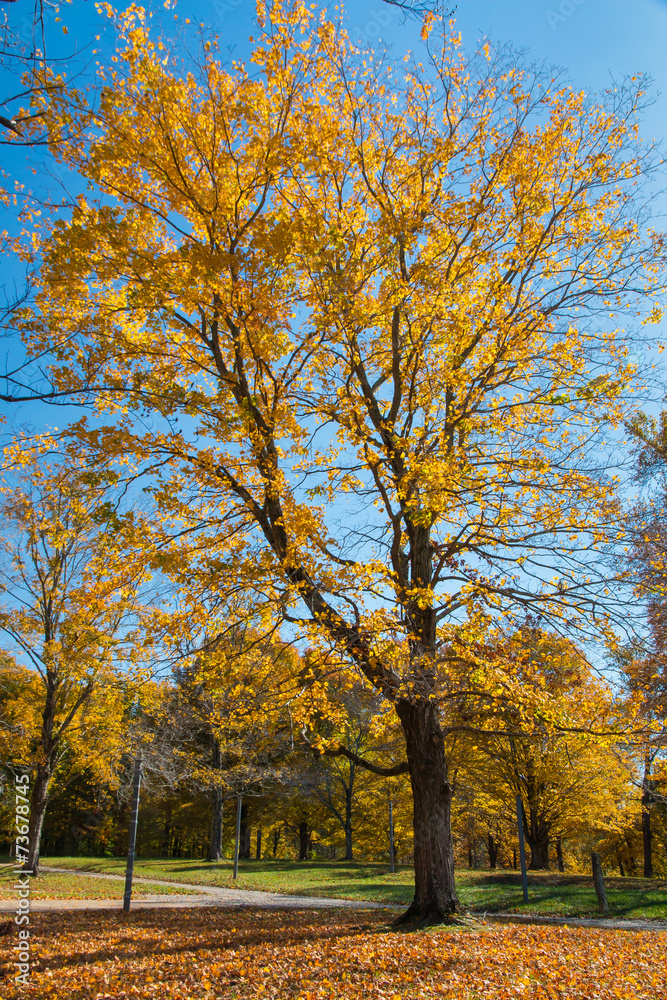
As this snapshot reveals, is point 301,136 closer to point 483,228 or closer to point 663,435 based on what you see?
point 483,228

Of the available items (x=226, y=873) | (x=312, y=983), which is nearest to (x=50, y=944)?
(x=312, y=983)

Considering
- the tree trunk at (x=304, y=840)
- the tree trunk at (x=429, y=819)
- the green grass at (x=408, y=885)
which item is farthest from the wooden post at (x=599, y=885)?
the tree trunk at (x=304, y=840)

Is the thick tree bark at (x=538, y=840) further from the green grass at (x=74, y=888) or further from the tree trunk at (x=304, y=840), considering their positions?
the tree trunk at (x=304, y=840)

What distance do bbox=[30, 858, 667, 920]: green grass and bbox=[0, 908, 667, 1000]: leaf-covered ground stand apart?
180 inches

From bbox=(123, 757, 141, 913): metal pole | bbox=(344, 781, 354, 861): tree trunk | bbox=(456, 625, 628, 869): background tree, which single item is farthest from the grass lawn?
bbox=(344, 781, 354, 861): tree trunk

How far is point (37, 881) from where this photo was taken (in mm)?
15109

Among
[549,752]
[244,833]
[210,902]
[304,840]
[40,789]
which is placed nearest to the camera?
[210,902]

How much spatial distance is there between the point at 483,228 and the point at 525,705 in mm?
7084

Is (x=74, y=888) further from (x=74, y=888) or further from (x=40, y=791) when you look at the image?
(x=40, y=791)

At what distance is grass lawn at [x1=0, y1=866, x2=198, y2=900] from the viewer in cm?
1262

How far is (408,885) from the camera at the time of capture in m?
16.7

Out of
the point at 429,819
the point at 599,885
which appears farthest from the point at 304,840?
the point at 429,819

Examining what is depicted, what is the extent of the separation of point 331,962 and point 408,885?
43.8 feet

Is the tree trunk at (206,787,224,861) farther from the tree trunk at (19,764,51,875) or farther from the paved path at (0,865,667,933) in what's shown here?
the paved path at (0,865,667,933)
